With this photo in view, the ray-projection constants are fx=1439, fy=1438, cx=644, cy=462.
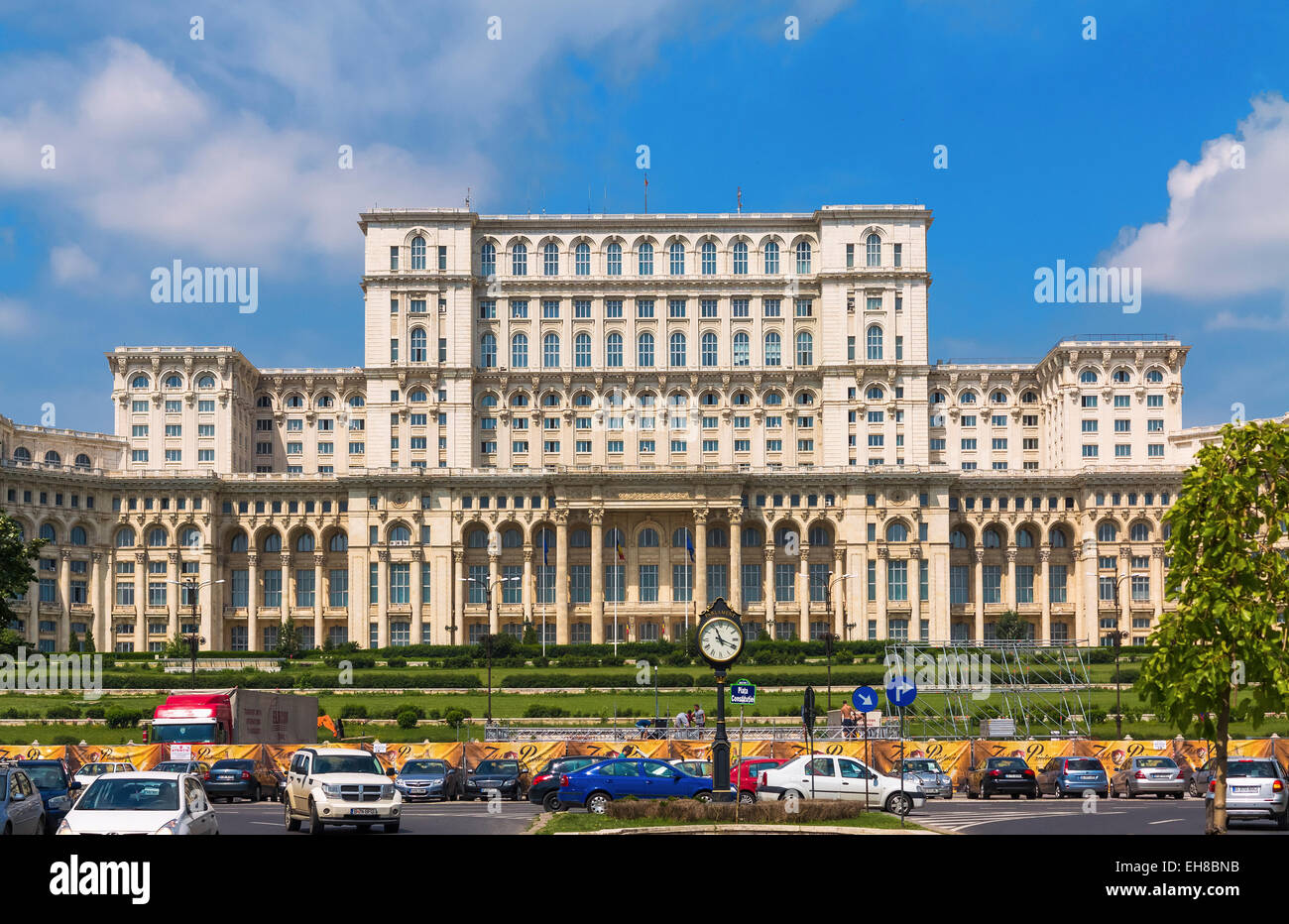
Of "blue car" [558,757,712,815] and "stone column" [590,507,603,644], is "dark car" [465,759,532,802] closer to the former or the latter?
"blue car" [558,757,712,815]

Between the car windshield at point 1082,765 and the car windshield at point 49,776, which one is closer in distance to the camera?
the car windshield at point 49,776

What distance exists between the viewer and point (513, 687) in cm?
9262

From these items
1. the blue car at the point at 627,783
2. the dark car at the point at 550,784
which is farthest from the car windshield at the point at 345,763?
the dark car at the point at 550,784

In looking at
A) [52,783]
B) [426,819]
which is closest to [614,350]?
[426,819]

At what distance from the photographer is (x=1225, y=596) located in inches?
1113

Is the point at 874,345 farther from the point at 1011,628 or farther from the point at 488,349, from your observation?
the point at 488,349

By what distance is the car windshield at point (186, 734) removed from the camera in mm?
51719

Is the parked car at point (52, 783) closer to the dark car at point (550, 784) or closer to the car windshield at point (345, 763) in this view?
the car windshield at point (345, 763)

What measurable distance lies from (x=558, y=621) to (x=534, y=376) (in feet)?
79.2

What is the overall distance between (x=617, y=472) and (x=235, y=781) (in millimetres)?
83370

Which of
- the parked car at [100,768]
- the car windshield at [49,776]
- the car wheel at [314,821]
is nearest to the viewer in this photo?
the car wheel at [314,821]

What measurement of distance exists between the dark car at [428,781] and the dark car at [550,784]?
4.23m
